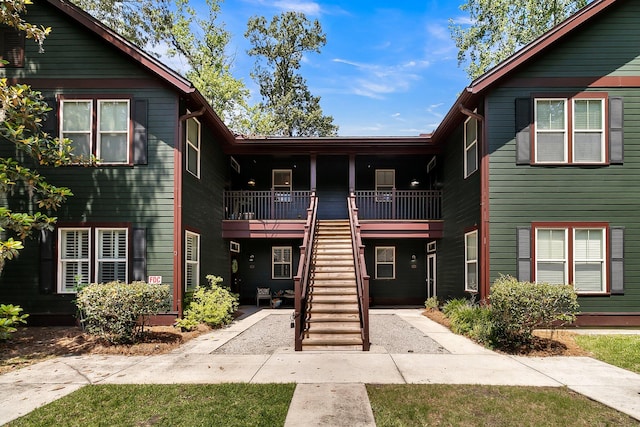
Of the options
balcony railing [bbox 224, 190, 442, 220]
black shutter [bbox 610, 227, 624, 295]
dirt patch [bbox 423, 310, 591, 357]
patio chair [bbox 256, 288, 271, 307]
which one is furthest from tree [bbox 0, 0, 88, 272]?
black shutter [bbox 610, 227, 624, 295]

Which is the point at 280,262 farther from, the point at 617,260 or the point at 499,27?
the point at 499,27

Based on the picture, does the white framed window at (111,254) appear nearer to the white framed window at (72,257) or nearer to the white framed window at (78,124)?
the white framed window at (72,257)

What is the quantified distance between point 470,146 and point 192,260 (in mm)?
→ 8280

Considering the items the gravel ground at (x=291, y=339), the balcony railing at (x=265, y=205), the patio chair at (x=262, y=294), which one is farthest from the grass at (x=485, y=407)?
the patio chair at (x=262, y=294)

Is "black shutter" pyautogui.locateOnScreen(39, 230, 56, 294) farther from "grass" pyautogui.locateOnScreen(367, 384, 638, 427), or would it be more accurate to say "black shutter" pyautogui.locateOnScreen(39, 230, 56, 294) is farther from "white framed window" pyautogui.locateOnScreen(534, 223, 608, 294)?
"white framed window" pyautogui.locateOnScreen(534, 223, 608, 294)

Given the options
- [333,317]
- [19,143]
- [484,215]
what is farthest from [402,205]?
[19,143]

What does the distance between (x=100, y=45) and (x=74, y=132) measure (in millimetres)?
2329

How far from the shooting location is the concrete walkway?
4.89m

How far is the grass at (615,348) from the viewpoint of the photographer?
6.85m

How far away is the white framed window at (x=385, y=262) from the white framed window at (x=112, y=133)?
954 centimetres

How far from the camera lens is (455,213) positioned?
12.3 m

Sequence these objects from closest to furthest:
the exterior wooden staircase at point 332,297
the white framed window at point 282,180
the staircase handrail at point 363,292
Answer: the staircase handrail at point 363,292, the exterior wooden staircase at point 332,297, the white framed window at point 282,180

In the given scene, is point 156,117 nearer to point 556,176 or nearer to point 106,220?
point 106,220

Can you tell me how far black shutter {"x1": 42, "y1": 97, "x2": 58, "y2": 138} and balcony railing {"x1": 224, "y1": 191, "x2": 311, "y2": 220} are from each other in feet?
17.9
